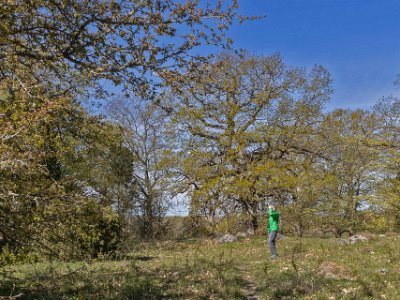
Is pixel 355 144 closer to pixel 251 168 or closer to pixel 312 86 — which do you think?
pixel 312 86

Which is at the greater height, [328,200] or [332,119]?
[332,119]

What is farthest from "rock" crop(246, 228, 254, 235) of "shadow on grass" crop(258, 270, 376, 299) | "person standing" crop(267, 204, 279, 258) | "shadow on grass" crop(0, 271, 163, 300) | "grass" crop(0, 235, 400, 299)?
"shadow on grass" crop(258, 270, 376, 299)

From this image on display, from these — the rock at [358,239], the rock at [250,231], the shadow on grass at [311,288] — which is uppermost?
the rock at [250,231]

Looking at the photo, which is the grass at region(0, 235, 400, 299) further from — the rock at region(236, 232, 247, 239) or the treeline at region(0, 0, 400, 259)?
the rock at region(236, 232, 247, 239)

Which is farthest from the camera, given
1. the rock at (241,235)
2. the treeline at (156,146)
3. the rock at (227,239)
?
the rock at (241,235)

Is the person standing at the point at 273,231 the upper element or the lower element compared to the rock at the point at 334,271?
upper

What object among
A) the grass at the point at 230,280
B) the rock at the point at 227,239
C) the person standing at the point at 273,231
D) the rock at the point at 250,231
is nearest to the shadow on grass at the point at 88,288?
the grass at the point at 230,280

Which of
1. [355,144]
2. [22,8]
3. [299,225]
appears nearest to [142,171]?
[299,225]

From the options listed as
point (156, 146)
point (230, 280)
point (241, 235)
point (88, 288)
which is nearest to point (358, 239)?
point (241, 235)

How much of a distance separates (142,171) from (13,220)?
36.5m

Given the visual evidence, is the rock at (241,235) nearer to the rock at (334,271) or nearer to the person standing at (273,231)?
the person standing at (273,231)

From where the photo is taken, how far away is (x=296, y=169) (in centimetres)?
2936

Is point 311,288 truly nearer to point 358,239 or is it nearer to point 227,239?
point 358,239

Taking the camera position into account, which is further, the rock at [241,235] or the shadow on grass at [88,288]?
the rock at [241,235]
